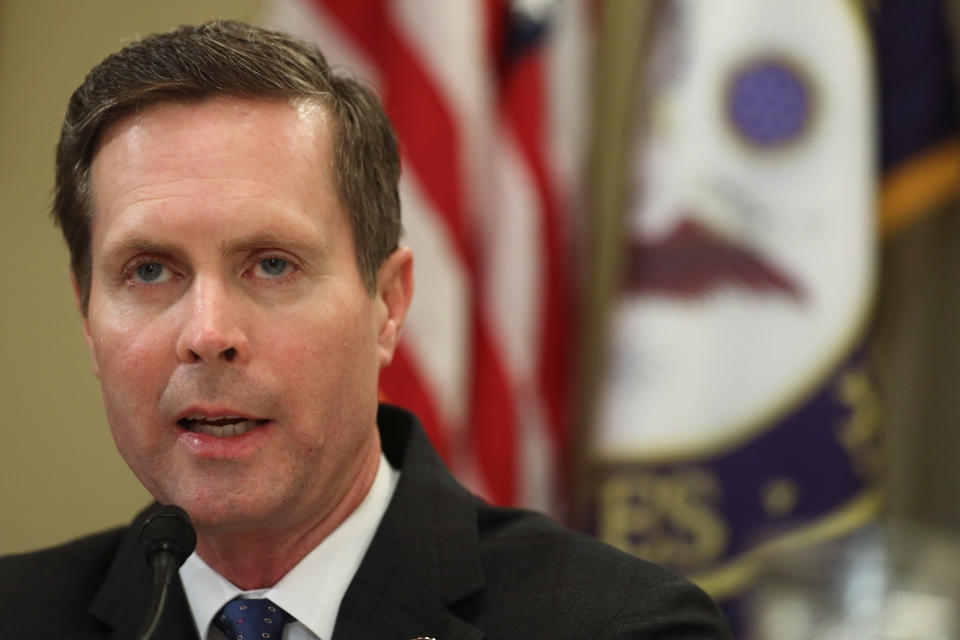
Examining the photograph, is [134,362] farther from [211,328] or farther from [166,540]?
[166,540]

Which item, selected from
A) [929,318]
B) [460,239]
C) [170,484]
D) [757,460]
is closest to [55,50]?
[460,239]

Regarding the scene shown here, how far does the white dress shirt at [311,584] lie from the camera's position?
1.84 metres

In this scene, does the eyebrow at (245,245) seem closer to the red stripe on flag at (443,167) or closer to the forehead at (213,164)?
the forehead at (213,164)

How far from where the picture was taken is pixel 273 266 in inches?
69.3

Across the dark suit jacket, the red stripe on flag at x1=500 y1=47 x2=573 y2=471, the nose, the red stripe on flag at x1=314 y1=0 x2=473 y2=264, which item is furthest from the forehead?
the red stripe on flag at x1=500 y1=47 x2=573 y2=471

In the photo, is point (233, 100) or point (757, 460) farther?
point (757, 460)

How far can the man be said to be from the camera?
171cm

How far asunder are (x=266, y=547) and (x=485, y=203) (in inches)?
75.2

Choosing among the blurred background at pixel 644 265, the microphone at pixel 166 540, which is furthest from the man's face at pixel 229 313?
the blurred background at pixel 644 265

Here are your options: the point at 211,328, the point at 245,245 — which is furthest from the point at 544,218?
the point at 211,328

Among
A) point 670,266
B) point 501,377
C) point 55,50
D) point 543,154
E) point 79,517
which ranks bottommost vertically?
point 79,517

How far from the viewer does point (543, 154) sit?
357 centimetres

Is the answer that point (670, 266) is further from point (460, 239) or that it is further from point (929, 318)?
point (929, 318)

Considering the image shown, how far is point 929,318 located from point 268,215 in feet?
8.86
